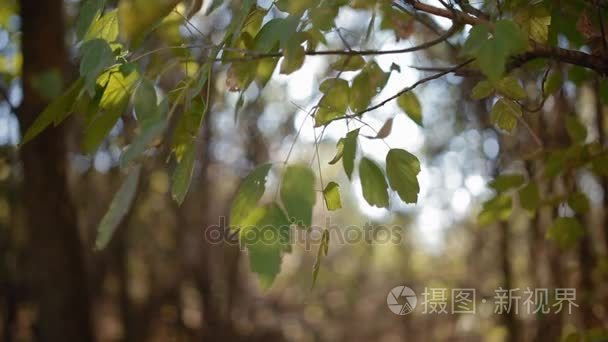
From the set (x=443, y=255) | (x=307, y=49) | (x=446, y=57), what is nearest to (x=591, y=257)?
(x=446, y=57)

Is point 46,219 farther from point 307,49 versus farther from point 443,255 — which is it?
point 443,255

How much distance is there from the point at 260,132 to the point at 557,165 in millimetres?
5182

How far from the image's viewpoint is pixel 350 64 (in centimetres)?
144

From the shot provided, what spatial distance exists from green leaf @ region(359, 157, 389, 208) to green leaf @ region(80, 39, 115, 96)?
44 cm

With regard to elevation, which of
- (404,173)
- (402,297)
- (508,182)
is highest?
(508,182)

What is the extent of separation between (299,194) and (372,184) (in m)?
0.25

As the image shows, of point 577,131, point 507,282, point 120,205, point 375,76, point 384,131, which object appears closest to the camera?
point 120,205

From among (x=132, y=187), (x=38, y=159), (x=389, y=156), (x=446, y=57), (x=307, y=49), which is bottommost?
(x=132, y=187)

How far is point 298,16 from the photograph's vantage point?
1.00m

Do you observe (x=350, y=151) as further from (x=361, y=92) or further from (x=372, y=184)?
(x=361, y=92)

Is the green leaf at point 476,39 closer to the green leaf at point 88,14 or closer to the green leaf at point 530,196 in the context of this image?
the green leaf at point 88,14

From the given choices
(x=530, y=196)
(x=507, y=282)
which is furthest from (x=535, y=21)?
(x=507, y=282)

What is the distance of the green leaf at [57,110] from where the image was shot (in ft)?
3.43

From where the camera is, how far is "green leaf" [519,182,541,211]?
72.1 inches
